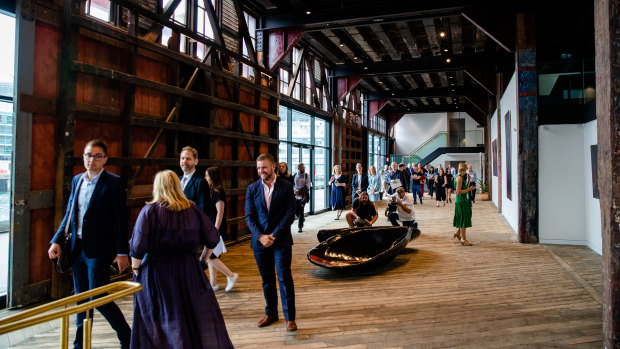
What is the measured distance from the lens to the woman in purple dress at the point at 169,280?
2508mm

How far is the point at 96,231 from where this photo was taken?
296 cm

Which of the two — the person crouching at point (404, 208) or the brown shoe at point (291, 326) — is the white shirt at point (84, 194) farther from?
the person crouching at point (404, 208)

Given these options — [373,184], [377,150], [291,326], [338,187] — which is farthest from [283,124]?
[377,150]

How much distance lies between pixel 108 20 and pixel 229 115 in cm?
281

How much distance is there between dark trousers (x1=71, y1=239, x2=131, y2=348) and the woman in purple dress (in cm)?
52

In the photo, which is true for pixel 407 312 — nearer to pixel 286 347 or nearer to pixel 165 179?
pixel 286 347

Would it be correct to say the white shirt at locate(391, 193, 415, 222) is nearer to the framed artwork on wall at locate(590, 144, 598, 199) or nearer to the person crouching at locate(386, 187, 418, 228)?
the person crouching at locate(386, 187, 418, 228)

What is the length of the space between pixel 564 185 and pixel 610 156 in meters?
5.45

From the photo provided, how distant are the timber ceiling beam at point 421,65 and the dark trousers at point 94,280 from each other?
469 inches

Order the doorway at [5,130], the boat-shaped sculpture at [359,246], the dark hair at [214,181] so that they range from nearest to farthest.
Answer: the doorway at [5,130], the dark hair at [214,181], the boat-shaped sculpture at [359,246]

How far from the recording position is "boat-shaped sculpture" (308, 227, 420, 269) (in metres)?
5.45

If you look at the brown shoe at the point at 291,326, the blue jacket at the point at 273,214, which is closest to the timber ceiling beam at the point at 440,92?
the blue jacket at the point at 273,214

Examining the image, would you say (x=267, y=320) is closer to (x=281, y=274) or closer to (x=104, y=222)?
(x=281, y=274)

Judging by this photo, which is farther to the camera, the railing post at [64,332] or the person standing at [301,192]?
the person standing at [301,192]
